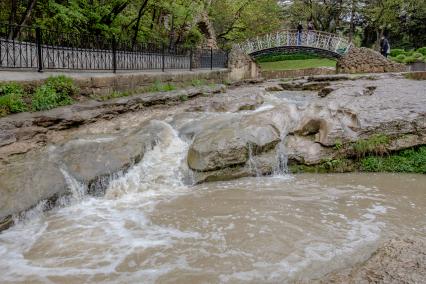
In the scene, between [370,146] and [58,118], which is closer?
[370,146]

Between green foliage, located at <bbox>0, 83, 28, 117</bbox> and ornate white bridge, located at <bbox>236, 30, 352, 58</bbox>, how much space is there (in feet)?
68.9

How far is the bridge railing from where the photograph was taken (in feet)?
91.2

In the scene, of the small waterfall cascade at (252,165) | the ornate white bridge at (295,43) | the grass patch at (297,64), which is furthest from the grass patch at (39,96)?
the grass patch at (297,64)

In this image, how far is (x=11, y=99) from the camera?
27.9ft

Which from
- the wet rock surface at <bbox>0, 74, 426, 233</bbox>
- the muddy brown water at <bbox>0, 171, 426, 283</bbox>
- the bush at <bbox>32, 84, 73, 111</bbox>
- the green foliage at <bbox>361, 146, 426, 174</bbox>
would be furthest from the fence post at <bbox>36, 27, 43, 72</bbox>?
the green foliage at <bbox>361, 146, 426, 174</bbox>

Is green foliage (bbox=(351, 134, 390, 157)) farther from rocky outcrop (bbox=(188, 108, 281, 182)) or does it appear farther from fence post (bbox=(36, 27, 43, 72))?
fence post (bbox=(36, 27, 43, 72))

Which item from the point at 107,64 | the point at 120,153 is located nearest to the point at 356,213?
the point at 120,153

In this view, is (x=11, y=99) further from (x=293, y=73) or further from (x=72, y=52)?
(x=293, y=73)

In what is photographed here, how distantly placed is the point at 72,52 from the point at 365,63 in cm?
1854

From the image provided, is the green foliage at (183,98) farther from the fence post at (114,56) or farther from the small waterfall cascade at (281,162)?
the small waterfall cascade at (281,162)

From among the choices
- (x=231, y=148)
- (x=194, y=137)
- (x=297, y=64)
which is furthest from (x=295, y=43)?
(x=231, y=148)

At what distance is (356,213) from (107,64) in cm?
949

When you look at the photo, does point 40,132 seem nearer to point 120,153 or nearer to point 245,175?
point 120,153

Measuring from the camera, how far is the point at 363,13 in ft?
122
